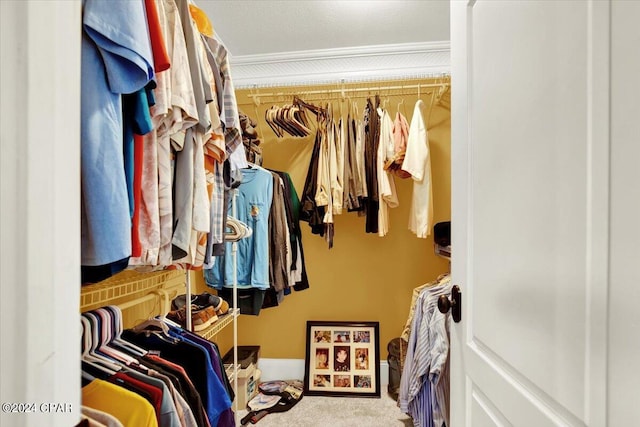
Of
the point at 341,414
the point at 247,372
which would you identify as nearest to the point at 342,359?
the point at 341,414

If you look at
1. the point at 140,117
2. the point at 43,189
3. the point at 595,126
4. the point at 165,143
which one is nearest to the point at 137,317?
the point at 165,143

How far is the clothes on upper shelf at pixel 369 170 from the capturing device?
2184mm

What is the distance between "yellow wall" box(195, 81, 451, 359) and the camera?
2.53m

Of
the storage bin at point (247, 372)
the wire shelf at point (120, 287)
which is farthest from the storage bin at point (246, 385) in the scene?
the wire shelf at point (120, 287)

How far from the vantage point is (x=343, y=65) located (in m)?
2.55

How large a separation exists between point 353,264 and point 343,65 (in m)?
1.55

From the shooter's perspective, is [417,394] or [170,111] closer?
[170,111]

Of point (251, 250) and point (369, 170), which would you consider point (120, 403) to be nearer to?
point (251, 250)

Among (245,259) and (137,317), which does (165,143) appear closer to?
(137,317)

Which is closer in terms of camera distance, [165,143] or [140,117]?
[140,117]

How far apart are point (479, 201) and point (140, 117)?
0.81 meters

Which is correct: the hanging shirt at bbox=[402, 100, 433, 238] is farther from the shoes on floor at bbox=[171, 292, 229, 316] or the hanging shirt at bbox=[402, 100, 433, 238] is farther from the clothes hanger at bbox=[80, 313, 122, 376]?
the clothes hanger at bbox=[80, 313, 122, 376]

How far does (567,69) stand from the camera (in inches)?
20.8

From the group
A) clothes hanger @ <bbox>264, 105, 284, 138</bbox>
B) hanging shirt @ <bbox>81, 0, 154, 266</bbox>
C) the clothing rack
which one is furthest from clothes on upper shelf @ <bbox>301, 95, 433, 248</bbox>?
hanging shirt @ <bbox>81, 0, 154, 266</bbox>
